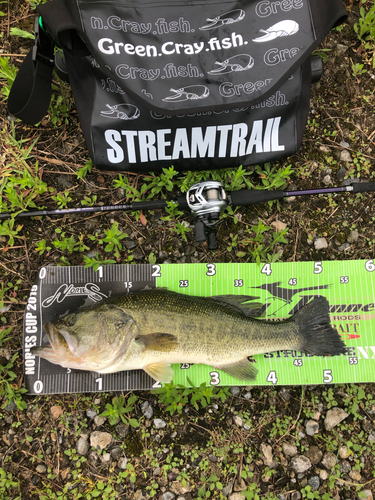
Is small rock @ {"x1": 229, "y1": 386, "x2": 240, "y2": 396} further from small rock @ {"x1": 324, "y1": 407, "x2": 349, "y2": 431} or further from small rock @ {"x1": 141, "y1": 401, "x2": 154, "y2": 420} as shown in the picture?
small rock @ {"x1": 324, "y1": 407, "x2": 349, "y2": 431}

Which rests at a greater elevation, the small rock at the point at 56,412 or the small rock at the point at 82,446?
the small rock at the point at 56,412

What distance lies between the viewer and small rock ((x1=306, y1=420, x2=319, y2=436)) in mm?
3379

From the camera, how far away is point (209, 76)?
2.67 m

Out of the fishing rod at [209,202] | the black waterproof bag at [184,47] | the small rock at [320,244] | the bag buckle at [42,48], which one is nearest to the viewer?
the black waterproof bag at [184,47]

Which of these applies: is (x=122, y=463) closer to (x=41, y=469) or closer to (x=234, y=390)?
(x=41, y=469)

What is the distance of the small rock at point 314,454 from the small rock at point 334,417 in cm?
25

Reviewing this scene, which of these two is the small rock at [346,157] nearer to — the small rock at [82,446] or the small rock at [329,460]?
the small rock at [329,460]

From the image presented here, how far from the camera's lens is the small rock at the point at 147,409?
3.35m

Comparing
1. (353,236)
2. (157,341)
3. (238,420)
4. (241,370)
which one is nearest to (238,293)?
(241,370)

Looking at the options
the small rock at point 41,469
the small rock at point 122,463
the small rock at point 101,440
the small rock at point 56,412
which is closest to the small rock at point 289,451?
the small rock at point 122,463

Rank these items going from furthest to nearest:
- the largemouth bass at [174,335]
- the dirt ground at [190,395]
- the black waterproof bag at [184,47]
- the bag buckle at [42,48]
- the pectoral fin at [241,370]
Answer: the dirt ground at [190,395] < the pectoral fin at [241,370] < the largemouth bass at [174,335] < the bag buckle at [42,48] < the black waterproof bag at [184,47]

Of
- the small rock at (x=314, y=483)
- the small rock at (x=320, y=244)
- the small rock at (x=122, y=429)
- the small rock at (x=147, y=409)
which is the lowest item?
the small rock at (x=314, y=483)

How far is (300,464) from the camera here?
10.9 feet

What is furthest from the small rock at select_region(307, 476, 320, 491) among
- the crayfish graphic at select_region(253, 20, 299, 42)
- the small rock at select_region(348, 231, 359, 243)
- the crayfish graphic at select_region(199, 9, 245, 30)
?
the crayfish graphic at select_region(199, 9, 245, 30)
